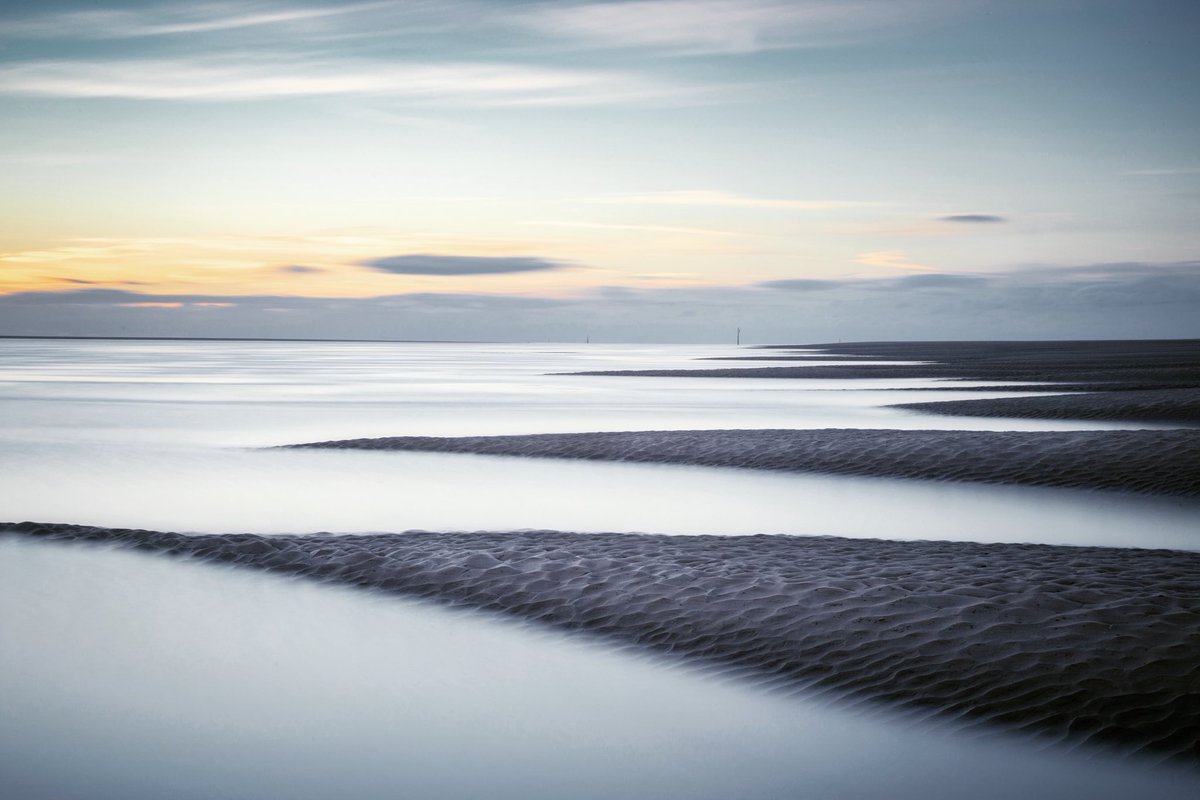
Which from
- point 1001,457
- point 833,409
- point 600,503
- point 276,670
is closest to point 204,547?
point 276,670

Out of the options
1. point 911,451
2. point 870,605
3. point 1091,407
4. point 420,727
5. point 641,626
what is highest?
point 1091,407

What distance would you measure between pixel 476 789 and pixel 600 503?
1079 centimetres

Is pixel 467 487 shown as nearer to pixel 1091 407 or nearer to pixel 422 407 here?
pixel 1091 407

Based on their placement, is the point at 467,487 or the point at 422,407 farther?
the point at 422,407

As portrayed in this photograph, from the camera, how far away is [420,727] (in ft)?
22.7

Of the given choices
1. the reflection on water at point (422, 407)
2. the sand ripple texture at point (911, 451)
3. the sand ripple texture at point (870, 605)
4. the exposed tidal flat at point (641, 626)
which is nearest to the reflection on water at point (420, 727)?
the exposed tidal flat at point (641, 626)

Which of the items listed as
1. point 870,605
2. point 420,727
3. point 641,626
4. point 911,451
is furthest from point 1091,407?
point 420,727

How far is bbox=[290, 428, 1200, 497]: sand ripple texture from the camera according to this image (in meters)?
18.2

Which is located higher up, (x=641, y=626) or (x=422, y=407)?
(x=422, y=407)

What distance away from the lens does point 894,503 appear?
54.3ft

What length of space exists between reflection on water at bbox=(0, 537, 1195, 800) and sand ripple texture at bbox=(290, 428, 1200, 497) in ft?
40.3

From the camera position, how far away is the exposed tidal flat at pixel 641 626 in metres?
6.23

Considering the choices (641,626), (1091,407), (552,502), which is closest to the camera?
(641,626)

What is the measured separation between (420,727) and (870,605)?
12.2ft
